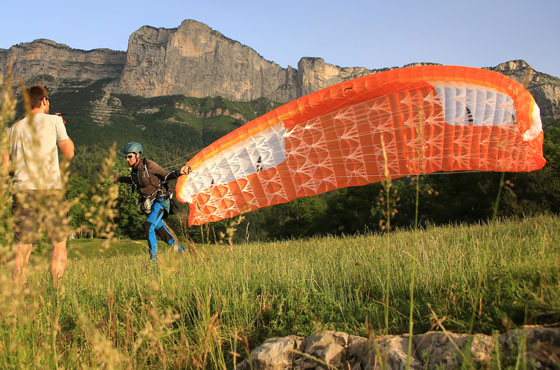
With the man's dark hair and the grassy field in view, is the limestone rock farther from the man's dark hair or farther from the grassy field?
the man's dark hair

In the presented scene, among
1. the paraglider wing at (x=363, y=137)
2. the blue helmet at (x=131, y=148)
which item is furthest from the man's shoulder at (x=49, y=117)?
the paraglider wing at (x=363, y=137)

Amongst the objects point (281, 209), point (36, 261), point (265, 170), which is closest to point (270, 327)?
point (36, 261)

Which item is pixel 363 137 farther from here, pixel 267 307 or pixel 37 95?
pixel 37 95

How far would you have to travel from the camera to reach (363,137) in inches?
378

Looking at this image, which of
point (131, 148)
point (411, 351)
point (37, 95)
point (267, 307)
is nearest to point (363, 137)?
point (131, 148)

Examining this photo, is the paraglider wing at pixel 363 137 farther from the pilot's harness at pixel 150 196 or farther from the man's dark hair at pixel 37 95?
the man's dark hair at pixel 37 95

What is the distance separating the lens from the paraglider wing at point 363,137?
360 inches

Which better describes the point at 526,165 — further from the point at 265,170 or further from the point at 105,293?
the point at 105,293

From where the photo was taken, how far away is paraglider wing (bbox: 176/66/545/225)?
9.15m

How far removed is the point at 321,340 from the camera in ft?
7.84

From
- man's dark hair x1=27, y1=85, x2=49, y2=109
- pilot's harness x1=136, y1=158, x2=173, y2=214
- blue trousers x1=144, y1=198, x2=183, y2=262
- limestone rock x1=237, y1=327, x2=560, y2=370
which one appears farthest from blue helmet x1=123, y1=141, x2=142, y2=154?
limestone rock x1=237, y1=327, x2=560, y2=370

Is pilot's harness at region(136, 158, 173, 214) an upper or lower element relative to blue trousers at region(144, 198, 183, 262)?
upper

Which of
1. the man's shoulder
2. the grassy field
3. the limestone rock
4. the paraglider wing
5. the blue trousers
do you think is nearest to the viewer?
the limestone rock

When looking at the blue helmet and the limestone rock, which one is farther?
the blue helmet
